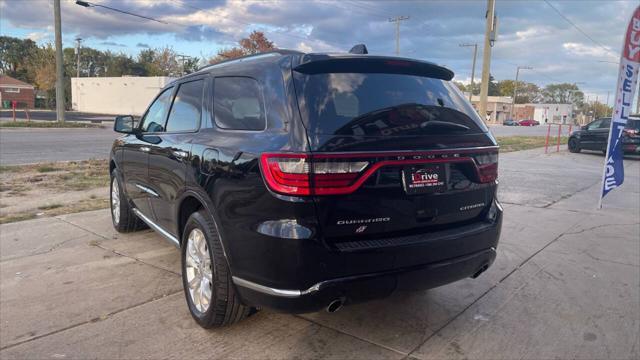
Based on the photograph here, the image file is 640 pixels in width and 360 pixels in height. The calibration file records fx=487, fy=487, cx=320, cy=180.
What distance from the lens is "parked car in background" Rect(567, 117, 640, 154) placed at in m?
18.4

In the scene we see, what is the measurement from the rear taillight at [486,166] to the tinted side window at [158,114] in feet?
9.27

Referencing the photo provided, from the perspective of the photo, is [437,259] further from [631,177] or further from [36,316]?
[631,177]

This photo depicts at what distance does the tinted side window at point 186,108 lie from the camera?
3.89 m

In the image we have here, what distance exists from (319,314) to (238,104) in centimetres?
167

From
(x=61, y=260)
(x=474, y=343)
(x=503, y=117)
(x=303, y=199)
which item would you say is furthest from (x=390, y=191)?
(x=503, y=117)

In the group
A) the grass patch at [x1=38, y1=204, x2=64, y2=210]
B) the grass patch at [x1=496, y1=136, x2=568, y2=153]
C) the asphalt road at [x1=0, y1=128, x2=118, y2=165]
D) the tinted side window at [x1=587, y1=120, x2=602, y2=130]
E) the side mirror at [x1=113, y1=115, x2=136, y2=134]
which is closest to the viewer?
the side mirror at [x1=113, y1=115, x2=136, y2=134]

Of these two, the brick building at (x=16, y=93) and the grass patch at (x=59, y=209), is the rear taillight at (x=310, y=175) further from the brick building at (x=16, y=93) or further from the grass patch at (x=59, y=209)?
the brick building at (x=16, y=93)

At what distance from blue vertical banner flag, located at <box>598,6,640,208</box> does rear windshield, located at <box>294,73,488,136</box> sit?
569 cm

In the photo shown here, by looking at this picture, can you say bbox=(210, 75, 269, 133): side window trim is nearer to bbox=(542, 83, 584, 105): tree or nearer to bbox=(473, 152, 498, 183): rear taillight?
bbox=(473, 152, 498, 183): rear taillight

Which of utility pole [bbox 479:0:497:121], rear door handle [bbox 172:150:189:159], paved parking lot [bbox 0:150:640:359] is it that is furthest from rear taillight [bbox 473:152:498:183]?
utility pole [bbox 479:0:497:121]

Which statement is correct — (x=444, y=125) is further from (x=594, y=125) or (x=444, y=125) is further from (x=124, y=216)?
(x=594, y=125)

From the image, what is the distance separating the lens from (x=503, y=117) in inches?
4478

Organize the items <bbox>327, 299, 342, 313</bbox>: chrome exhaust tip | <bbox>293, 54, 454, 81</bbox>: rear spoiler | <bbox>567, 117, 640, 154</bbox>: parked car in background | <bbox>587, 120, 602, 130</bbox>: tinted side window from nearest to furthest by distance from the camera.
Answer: <bbox>327, 299, 342, 313</bbox>: chrome exhaust tip < <bbox>293, 54, 454, 81</bbox>: rear spoiler < <bbox>567, 117, 640, 154</bbox>: parked car in background < <bbox>587, 120, 602, 130</bbox>: tinted side window

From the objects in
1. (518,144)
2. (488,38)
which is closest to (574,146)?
(518,144)
